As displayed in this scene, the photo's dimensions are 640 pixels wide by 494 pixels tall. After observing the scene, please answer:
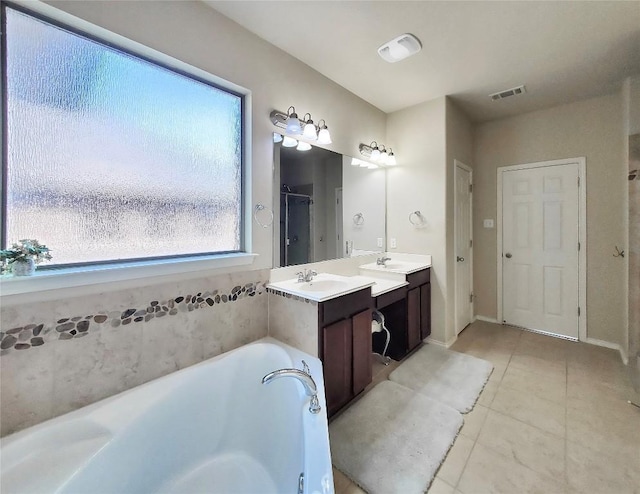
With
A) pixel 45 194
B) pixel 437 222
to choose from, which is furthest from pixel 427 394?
pixel 45 194

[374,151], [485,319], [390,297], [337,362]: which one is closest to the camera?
[337,362]

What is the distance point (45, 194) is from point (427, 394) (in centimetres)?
258

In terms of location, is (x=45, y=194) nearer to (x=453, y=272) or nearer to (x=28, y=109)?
(x=28, y=109)

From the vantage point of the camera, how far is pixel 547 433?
162 centimetres

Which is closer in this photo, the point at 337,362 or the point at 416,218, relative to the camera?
the point at 337,362

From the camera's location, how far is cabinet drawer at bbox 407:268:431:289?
2.58 metres

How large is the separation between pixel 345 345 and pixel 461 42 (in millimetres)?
2354

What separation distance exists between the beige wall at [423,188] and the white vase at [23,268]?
2.91 m

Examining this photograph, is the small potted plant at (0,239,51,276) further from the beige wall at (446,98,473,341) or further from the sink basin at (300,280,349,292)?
the beige wall at (446,98,473,341)

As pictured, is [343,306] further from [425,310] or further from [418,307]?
[425,310]

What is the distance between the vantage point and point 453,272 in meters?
2.96

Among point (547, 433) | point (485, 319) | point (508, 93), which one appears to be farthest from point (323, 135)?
point (485, 319)

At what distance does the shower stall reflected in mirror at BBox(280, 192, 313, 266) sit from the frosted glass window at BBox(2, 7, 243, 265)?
1.31 ft

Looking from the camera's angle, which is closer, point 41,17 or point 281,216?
point 41,17
